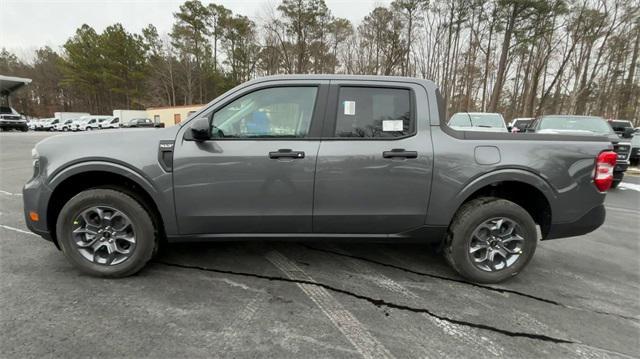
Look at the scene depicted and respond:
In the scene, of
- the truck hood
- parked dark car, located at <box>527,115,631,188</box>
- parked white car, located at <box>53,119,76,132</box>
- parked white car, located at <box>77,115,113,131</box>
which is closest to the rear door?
the truck hood

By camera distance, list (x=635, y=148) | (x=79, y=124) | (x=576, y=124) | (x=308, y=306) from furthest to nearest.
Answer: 1. (x=79, y=124)
2. (x=635, y=148)
3. (x=576, y=124)
4. (x=308, y=306)

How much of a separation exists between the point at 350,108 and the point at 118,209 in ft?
7.42

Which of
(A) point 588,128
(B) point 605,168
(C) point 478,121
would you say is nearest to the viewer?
(B) point 605,168

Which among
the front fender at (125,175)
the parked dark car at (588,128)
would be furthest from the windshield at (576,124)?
the front fender at (125,175)

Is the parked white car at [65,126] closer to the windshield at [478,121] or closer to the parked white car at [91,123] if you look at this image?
the parked white car at [91,123]

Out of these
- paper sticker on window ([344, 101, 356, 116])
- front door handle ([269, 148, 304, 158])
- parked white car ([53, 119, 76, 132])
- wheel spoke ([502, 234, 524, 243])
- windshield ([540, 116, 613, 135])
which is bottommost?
wheel spoke ([502, 234, 524, 243])

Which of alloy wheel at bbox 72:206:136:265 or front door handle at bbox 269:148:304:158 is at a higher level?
front door handle at bbox 269:148:304:158

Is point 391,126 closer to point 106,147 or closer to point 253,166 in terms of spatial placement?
point 253,166

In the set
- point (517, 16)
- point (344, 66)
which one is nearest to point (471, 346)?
point (517, 16)

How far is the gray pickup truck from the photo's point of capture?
8.96 ft

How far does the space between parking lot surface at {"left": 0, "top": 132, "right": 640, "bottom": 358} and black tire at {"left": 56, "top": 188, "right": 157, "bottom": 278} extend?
0.38 feet

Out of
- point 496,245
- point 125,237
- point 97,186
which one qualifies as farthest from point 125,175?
point 496,245

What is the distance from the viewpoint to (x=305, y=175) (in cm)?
274

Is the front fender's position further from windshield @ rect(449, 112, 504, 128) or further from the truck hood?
windshield @ rect(449, 112, 504, 128)
